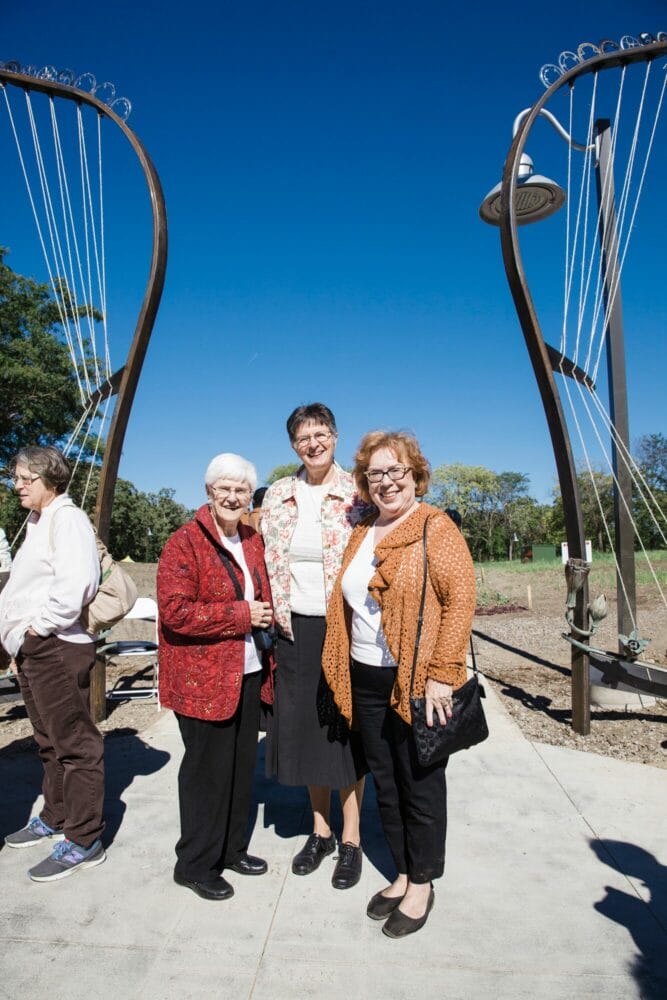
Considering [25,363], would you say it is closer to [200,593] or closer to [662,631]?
[662,631]

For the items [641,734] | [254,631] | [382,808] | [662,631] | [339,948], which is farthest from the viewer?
[662,631]

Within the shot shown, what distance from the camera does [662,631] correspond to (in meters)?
10.8

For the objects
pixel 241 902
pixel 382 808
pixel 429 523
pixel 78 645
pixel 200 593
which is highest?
pixel 429 523

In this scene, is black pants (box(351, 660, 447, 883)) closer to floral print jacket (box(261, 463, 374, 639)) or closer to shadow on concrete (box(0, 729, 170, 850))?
floral print jacket (box(261, 463, 374, 639))

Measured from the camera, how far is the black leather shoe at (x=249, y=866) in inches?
111

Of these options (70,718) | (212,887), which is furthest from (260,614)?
(212,887)

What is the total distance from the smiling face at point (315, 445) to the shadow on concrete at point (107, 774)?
6.66ft

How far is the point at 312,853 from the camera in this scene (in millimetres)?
2898

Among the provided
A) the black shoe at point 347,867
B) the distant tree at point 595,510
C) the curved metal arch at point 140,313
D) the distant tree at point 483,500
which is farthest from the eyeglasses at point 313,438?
the distant tree at point 483,500

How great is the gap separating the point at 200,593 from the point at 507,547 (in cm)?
7295

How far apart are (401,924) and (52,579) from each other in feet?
6.29

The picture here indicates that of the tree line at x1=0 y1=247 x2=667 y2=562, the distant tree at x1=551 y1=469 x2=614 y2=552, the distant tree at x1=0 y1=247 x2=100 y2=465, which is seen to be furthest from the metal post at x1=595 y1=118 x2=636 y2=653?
the distant tree at x1=551 y1=469 x2=614 y2=552

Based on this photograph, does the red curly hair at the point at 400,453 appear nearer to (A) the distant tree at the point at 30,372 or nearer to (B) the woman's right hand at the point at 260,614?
(B) the woman's right hand at the point at 260,614

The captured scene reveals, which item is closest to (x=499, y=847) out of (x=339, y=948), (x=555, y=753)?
(x=339, y=948)
